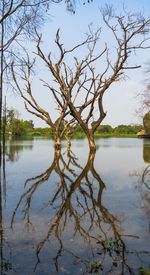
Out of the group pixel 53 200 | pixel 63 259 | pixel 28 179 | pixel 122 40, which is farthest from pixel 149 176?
pixel 122 40

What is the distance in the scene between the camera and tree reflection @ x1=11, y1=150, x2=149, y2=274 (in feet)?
12.1

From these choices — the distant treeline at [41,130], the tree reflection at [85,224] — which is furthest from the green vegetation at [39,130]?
the tree reflection at [85,224]

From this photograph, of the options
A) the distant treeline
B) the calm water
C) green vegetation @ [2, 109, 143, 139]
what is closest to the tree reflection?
the calm water

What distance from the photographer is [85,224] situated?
5.15m

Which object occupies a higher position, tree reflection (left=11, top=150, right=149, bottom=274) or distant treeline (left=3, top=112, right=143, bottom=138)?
distant treeline (left=3, top=112, right=143, bottom=138)

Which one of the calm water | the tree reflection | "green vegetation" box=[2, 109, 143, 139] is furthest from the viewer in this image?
"green vegetation" box=[2, 109, 143, 139]

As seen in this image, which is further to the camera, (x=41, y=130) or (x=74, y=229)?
(x=41, y=130)

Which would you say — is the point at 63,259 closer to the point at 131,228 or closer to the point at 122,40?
the point at 131,228

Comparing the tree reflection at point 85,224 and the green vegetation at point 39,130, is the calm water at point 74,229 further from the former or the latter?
the green vegetation at point 39,130

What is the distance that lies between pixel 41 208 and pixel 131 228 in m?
2.03

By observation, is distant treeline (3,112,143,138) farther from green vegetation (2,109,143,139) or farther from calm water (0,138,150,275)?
calm water (0,138,150,275)

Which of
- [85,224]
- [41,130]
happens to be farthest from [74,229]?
[41,130]

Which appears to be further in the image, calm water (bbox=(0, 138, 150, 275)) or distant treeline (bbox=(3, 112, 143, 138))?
distant treeline (bbox=(3, 112, 143, 138))

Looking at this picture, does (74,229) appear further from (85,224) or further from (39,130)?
(39,130)
